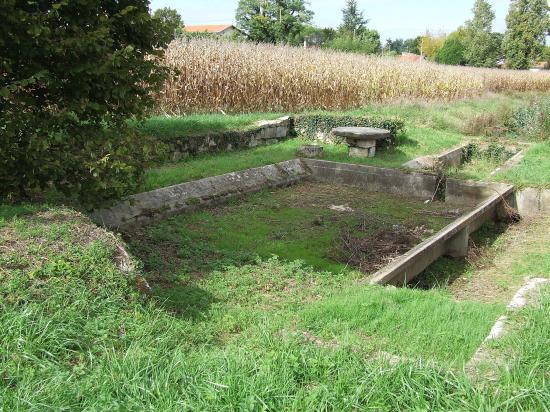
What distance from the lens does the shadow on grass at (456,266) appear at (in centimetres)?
668

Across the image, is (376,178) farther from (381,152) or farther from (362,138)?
(381,152)

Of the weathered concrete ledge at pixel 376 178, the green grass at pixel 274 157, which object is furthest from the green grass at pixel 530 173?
the green grass at pixel 274 157

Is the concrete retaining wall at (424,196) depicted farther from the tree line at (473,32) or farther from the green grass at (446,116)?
the tree line at (473,32)

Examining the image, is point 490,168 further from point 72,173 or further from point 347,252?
point 72,173

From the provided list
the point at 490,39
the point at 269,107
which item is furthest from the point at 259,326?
the point at 490,39

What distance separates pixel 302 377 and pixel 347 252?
146 inches

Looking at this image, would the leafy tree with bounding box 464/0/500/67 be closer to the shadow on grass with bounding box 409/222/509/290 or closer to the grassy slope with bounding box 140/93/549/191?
the grassy slope with bounding box 140/93/549/191

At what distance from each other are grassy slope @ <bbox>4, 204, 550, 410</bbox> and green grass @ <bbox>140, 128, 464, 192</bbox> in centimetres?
391

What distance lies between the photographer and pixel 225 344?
3879mm

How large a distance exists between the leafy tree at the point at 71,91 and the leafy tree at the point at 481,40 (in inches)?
2165

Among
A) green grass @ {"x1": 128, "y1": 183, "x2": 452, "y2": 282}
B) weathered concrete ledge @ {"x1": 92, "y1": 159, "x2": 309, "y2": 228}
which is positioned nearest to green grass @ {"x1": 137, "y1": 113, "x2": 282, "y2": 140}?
weathered concrete ledge @ {"x1": 92, "y1": 159, "x2": 309, "y2": 228}

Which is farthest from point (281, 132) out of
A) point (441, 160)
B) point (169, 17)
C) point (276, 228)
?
point (169, 17)

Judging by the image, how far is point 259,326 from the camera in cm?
398

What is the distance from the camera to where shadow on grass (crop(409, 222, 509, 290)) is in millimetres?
6676
